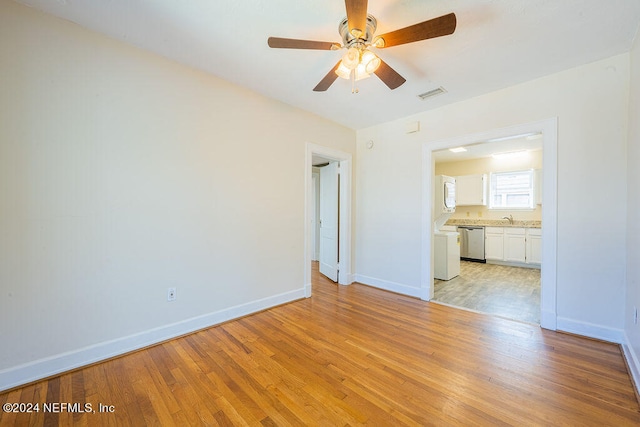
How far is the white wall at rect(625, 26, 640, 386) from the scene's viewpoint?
1.80m

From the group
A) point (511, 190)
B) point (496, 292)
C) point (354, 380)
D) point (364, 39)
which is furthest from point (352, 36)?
point (511, 190)

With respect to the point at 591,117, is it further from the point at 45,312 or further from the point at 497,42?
the point at 45,312

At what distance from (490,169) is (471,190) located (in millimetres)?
666

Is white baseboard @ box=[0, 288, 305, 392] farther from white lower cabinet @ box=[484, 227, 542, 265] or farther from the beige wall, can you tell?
the beige wall

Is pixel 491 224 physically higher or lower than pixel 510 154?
lower

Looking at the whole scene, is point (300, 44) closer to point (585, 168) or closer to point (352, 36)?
point (352, 36)

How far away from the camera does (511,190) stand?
589cm

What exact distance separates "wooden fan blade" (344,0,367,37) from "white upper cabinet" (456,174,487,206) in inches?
230

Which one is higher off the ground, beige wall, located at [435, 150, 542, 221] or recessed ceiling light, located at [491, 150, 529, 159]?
recessed ceiling light, located at [491, 150, 529, 159]

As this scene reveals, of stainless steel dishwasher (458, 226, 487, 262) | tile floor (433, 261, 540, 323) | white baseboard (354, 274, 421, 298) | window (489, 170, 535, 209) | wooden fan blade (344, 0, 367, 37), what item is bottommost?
tile floor (433, 261, 540, 323)

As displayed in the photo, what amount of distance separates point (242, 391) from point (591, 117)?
3.72 m

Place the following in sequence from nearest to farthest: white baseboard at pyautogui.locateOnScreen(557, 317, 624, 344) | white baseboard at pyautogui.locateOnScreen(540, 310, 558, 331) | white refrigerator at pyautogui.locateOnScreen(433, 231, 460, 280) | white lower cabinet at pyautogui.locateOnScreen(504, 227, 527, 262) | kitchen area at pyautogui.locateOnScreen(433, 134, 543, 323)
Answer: white baseboard at pyautogui.locateOnScreen(557, 317, 624, 344), white baseboard at pyautogui.locateOnScreen(540, 310, 558, 331), kitchen area at pyautogui.locateOnScreen(433, 134, 543, 323), white refrigerator at pyautogui.locateOnScreen(433, 231, 460, 280), white lower cabinet at pyautogui.locateOnScreen(504, 227, 527, 262)

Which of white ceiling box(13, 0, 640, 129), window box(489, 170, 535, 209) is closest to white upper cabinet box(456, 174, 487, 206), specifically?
window box(489, 170, 535, 209)

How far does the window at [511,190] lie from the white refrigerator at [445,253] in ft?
8.47
